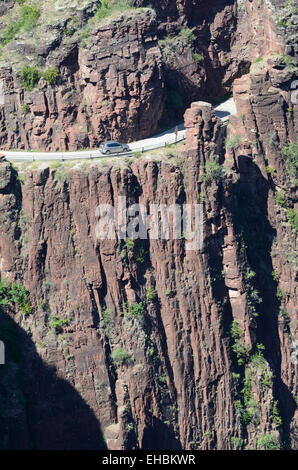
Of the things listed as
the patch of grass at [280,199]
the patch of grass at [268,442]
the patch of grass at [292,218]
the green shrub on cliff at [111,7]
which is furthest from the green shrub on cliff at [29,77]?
the patch of grass at [268,442]

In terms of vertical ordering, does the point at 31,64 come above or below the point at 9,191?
above

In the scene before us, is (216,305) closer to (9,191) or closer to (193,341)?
(193,341)

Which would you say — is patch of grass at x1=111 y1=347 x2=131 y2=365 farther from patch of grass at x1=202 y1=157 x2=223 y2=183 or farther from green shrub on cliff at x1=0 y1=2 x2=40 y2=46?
green shrub on cliff at x1=0 y1=2 x2=40 y2=46

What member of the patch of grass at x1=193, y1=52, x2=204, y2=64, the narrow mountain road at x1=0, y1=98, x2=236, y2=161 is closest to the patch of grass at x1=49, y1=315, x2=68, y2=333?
the narrow mountain road at x1=0, y1=98, x2=236, y2=161

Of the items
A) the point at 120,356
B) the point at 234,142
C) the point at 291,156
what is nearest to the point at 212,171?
the point at 234,142

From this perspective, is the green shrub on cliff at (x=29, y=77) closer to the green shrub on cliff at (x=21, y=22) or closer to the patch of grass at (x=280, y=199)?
the green shrub on cliff at (x=21, y=22)

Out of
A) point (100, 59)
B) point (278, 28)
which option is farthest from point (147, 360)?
point (278, 28)

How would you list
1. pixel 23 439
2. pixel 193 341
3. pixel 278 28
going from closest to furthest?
pixel 23 439
pixel 193 341
pixel 278 28

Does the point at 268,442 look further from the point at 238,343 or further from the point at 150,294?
the point at 150,294
